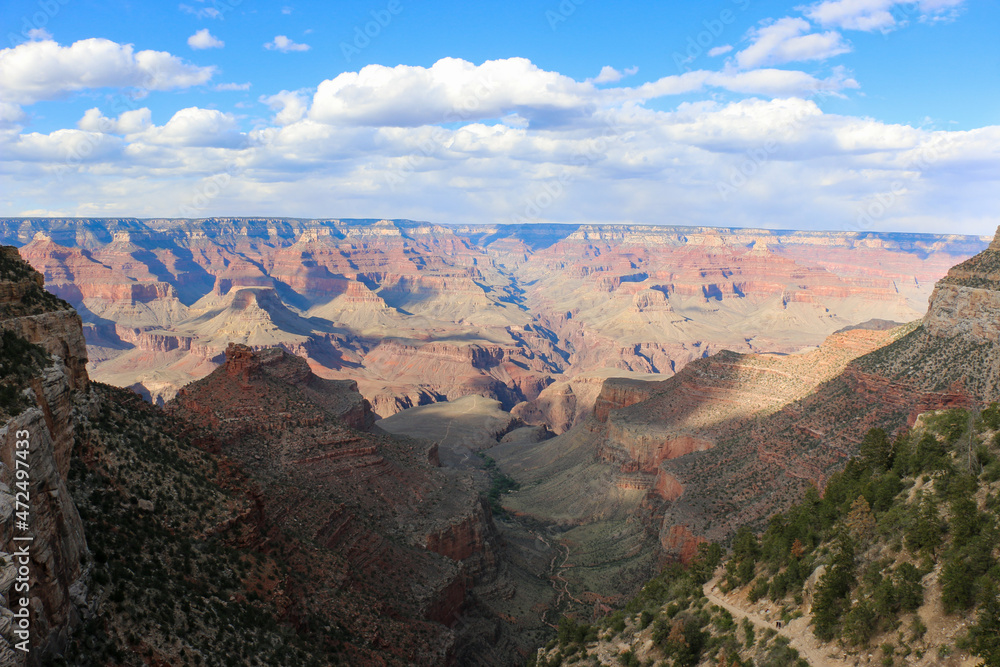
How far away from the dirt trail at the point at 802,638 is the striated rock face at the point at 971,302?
112 feet

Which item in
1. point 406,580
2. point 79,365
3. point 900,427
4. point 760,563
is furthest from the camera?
point 900,427

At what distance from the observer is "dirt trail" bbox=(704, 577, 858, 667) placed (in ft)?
69.9

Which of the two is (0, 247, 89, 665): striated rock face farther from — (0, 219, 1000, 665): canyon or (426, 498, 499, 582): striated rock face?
(426, 498, 499, 582): striated rock face

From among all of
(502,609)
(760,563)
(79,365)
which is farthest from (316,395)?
(760,563)

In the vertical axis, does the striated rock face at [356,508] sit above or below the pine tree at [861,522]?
below

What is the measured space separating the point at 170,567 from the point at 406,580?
20.3 meters

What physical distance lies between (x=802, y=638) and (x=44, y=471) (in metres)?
25.3

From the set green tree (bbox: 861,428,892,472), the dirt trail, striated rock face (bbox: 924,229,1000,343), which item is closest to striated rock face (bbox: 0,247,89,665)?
the dirt trail

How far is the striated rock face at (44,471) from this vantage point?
16234mm

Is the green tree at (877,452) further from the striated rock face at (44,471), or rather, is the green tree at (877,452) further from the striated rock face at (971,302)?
the striated rock face at (44,471)

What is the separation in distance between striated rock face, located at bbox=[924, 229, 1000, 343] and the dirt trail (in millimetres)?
33990

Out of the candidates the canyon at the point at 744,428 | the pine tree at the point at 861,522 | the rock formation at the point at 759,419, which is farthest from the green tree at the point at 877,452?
the rock formation at the point at 759,419

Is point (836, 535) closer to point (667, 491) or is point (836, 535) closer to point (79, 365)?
point (79, 365)

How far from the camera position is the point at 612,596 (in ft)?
171
